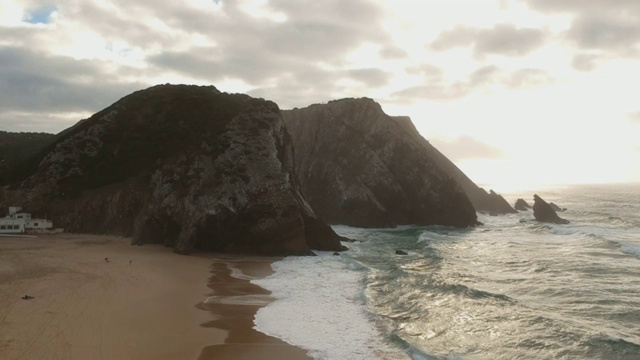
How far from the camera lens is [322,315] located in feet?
74.4

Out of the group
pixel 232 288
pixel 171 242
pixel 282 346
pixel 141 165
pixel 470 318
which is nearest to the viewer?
pixel 282 346

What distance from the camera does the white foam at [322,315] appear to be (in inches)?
715

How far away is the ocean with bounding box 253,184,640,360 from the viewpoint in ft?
61.2

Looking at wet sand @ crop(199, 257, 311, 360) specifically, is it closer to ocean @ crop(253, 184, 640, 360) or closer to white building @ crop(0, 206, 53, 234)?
ocean @ crop(253, 184, 640, 360)

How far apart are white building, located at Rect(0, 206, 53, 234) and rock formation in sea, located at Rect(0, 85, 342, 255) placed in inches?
61.9

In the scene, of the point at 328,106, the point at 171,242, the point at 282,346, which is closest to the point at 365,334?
the point at 282,346

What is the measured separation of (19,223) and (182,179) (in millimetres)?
16035

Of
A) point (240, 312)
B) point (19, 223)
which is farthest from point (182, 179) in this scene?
point (240, 312)

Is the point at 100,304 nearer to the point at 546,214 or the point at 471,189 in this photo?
the point at 546,214

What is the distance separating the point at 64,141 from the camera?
5391cm

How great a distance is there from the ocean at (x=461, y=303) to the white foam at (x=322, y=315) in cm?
5

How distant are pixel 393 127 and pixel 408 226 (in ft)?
60.4

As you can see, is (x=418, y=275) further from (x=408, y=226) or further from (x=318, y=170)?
(x=318, y=170)

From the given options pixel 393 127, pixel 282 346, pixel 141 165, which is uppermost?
pixel 393 127
